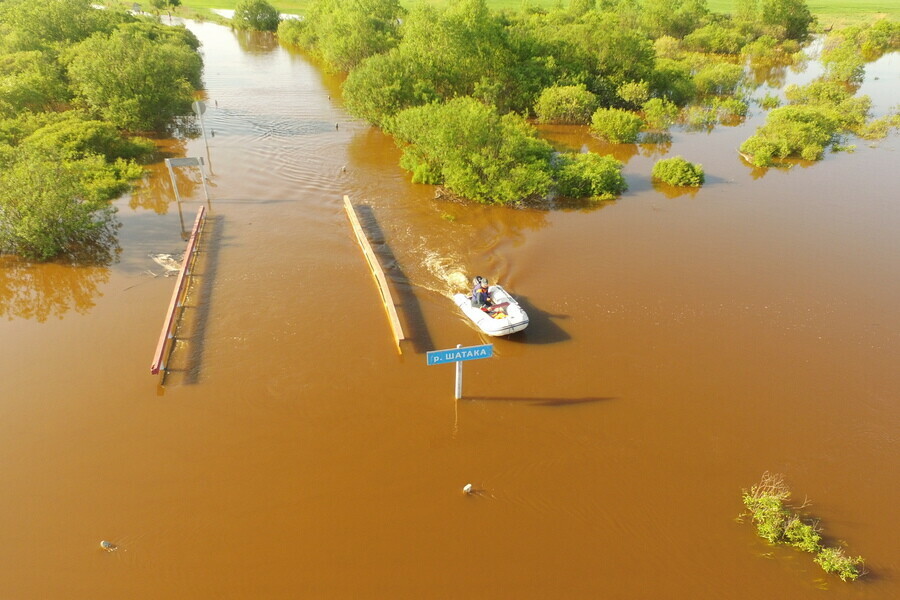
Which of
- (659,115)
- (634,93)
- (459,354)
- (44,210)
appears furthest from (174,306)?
(634,93)

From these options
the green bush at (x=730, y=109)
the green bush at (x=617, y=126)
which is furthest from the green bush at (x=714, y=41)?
the green bush at (x=617, y=126)

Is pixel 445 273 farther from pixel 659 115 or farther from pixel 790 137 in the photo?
pixel 790 137

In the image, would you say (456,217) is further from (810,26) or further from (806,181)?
(810,26)

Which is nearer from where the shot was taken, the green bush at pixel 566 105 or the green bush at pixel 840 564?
the green bush at pixel 840 564

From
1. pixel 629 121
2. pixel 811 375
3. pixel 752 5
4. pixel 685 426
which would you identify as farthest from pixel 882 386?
pixel 752 5

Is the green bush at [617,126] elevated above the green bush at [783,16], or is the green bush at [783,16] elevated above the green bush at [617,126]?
the green bush at [783,16]

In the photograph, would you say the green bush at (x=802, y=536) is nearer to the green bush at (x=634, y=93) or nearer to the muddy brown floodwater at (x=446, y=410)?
the muddy brown floodwater at (x=446, y=410)
